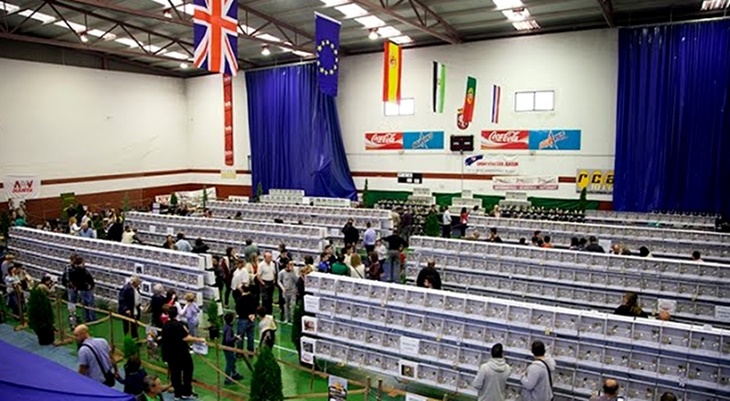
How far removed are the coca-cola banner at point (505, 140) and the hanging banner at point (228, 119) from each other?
47.5 feet

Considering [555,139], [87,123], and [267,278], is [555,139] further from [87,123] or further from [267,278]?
[87,123]

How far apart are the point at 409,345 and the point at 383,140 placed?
17.2 meters

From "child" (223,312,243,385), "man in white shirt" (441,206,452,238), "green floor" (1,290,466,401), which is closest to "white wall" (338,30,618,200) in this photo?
"man in white shirt" (441,206,452,238)

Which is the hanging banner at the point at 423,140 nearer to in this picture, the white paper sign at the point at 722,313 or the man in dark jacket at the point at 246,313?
the white paper sign at the point at 722,313

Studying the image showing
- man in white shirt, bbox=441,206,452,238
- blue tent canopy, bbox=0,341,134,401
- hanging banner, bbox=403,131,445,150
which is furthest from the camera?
hanging banner, bbox=403,131,445,150

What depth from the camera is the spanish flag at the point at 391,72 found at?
15.7 metres

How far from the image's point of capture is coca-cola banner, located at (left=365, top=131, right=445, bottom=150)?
22.0 metres

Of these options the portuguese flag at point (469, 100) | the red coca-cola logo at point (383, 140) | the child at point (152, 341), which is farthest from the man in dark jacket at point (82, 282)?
the red coca-cola logo at point (383, 140)

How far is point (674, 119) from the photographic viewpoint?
56.6 ft

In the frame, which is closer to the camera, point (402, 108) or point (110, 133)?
point (402, 108)

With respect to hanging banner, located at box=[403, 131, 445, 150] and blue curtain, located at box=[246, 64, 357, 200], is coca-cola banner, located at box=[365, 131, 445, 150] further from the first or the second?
blue curtain, located at box=[246, 64, 357, 200]

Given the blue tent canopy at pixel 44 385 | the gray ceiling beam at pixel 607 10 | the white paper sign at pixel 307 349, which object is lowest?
the white paper sign at pixel 307 349

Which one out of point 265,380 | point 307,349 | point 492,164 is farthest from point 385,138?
point 265,380

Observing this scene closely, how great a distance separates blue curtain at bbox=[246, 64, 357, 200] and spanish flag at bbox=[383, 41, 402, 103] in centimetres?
813
